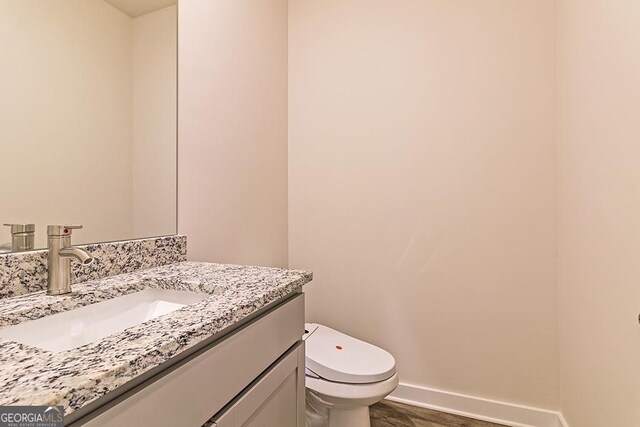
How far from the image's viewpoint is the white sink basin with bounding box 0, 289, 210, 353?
2.12 feet

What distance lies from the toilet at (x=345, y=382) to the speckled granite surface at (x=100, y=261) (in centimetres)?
75

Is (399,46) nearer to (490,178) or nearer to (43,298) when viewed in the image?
(490,178)

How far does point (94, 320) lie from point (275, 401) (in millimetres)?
502

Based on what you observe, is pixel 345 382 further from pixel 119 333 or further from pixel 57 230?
pixel 57 230

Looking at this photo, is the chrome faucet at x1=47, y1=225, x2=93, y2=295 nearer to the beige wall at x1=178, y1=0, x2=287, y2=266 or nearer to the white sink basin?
the white sink basin

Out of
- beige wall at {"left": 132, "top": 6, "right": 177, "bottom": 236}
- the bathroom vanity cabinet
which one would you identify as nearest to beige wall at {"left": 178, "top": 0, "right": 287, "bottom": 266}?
beige wall at {"left": 132, "top": 6, "right": 177, "bottom": 236}

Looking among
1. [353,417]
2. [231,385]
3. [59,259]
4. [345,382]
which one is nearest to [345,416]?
[353,417]

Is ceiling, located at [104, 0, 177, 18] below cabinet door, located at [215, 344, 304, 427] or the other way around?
the other way around

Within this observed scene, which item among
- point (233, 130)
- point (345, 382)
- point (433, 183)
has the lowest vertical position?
point (345, 382)

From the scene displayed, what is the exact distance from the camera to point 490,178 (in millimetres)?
1662

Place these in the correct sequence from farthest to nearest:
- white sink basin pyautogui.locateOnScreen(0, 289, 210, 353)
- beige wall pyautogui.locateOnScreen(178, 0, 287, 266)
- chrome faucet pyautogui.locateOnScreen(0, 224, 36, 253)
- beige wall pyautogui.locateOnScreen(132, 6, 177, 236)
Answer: beige wall pyautogui.locateOnScreen(178, 0, 287, 266)
beige wall pyautogui.locateOnScreen(132, 6, 177, 236)
chrome faucet pyautogui.locateOnScreen(0, 224, 36, 253)
white sink basin pyautogui.locateOnScreen(0, 289, 210, 353)

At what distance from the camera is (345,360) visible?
1.41 metres

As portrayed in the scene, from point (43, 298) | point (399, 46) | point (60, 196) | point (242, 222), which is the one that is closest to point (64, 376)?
point (43, 298)

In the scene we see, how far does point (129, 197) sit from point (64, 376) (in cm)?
79
